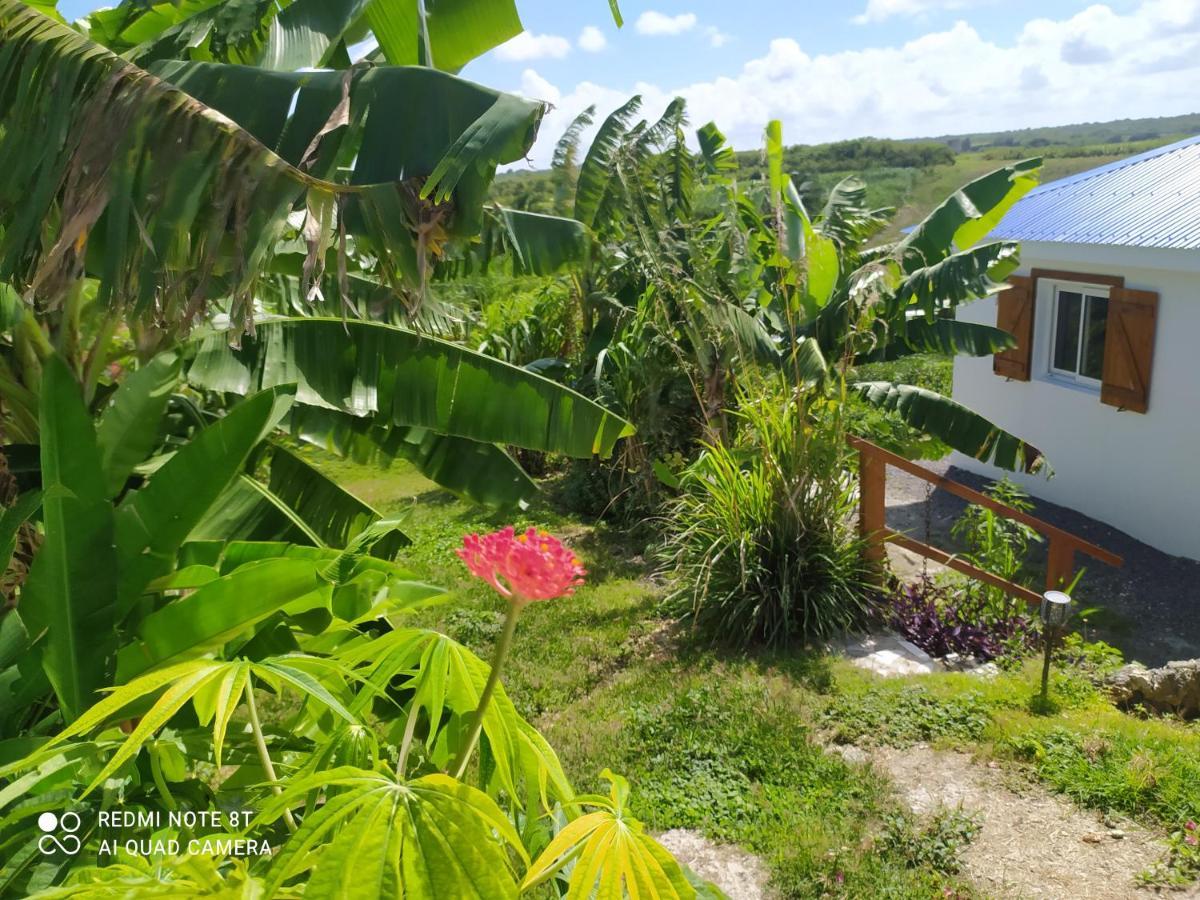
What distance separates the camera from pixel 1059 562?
6188 millimetres

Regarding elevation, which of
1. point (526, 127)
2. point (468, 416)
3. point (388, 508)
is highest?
point (526, 127)

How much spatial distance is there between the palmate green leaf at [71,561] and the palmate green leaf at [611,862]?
135 cm

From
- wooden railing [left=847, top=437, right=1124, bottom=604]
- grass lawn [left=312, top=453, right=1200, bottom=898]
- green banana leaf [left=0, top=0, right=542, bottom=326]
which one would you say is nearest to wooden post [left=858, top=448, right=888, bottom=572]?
wooden railing [left=847, top=437, right=1124, bottom=604]

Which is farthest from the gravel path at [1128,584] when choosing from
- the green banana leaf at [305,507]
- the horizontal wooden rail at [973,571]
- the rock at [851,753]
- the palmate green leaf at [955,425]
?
the green banana leaf at [305,507]

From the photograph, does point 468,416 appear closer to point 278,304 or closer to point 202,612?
point 278,304

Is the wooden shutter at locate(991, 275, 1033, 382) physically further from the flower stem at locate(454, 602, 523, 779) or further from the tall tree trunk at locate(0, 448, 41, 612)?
the flower stem at locate(454, 602, 523, 779)

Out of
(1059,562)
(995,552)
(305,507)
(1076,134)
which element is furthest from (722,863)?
(1076,134)

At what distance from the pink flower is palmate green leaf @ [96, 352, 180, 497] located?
2.25 meters

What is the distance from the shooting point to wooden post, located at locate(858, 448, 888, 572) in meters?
6.37

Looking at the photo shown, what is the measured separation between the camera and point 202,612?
202 cm

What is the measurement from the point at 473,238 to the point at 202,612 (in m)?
1.37

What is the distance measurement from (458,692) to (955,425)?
23.5ft

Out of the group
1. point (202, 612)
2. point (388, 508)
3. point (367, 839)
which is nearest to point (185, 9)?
point (202, 612)

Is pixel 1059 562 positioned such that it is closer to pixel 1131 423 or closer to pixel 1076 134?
pixel 1131 423
